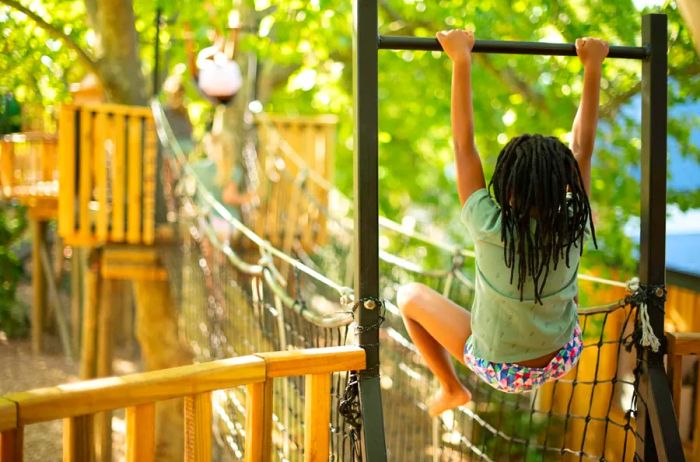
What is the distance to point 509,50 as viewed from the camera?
6.68ft

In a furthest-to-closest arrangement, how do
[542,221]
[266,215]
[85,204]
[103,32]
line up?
[266,215] → [103,32] → [85,204] → [542,221]

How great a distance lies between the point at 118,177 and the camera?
19.1 ft

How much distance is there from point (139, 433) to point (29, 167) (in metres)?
7.76

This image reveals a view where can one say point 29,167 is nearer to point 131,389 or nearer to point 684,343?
point 131,389

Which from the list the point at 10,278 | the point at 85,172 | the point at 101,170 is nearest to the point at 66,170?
the point at 85,172

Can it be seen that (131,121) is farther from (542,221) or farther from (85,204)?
(542,221)

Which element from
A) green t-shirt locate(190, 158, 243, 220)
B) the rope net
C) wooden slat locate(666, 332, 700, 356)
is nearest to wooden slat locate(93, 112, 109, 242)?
the rope net

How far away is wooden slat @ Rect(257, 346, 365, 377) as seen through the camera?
185 cm

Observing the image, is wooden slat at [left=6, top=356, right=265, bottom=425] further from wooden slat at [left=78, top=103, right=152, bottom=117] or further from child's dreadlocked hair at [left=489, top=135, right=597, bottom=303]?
wooden slat at [left=78, top=103, right=152, bottom=117]

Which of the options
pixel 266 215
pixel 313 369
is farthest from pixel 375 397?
pixel 266 215

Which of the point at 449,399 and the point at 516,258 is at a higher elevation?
the point at 516,258

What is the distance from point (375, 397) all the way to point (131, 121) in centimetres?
426

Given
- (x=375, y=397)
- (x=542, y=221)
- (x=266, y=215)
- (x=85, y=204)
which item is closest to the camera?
(x=542, y=221)

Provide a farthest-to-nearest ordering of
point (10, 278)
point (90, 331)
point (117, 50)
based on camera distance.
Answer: point (10, 278)
point (90, 331)
point (117, 50)
